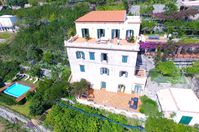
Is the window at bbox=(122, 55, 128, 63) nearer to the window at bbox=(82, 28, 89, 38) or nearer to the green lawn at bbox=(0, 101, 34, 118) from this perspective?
the window at bbox=(82, 28, 89, 38)

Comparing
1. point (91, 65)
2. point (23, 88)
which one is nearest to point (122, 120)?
point (91, 65)

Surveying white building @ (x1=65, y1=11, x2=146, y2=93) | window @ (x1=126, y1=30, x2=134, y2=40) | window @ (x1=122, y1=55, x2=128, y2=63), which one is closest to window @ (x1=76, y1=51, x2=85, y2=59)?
white building @ (x1=65, y1=11, x2=146, y2=93)

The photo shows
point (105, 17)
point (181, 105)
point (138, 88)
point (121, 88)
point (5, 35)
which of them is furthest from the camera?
point (5, 35)

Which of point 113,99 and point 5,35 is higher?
point 5,35

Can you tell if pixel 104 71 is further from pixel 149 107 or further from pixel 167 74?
pixel 167 74

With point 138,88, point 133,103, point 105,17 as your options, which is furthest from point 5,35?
point 133,103

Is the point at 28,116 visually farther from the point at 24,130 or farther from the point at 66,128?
the point at 66,128

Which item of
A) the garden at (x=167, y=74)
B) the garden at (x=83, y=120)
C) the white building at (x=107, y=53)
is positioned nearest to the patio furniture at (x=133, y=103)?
the white building at (x=107, y=53)
